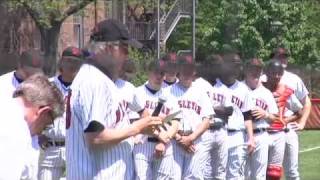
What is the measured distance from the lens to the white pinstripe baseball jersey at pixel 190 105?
10656mm

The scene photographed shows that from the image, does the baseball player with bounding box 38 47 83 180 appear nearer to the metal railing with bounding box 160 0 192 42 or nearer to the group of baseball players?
the group of baseball players

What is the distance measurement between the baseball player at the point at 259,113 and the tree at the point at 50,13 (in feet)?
73.4

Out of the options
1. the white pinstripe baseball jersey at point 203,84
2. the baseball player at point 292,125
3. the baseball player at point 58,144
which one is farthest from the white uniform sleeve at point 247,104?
the baseball player at point 58,144

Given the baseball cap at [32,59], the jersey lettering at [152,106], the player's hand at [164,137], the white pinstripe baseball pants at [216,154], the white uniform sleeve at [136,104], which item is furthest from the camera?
the white pinstripe baseball pants at [216,154]

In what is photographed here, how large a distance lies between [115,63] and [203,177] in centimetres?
554

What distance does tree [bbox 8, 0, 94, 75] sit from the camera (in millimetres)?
34344

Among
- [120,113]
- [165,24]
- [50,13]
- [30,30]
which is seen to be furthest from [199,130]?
[165,24]

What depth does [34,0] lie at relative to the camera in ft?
111

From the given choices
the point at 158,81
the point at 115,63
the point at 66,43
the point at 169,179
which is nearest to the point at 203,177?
the point at 169,179

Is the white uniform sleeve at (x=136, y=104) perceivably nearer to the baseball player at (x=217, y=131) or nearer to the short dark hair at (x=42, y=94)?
the baseball player at (x=217, y=131)

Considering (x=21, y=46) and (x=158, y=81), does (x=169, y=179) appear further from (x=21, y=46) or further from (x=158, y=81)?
(x=21, y=46)

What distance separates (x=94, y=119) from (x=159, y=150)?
174 inches

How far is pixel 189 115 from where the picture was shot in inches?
421

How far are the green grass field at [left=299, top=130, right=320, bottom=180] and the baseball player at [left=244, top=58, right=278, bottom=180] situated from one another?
3072 mm
